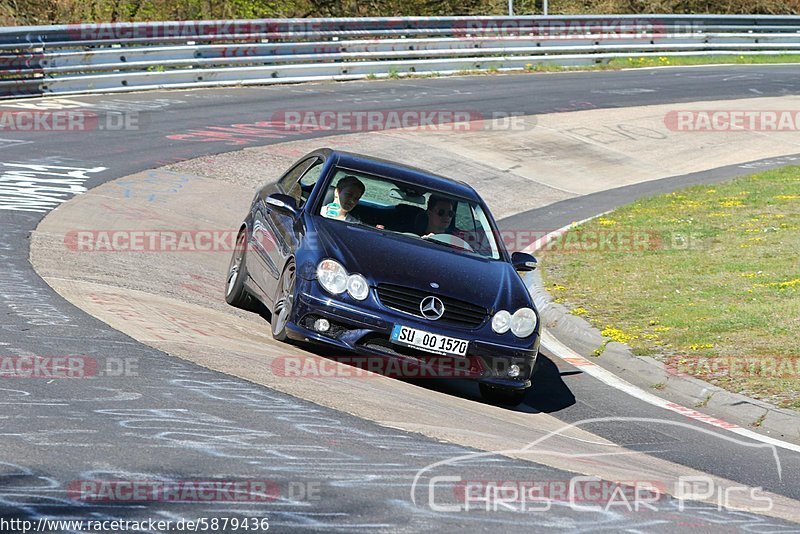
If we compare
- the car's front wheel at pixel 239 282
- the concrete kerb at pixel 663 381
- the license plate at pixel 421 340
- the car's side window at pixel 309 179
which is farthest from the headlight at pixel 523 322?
the car's front wheel at pixel 239 282

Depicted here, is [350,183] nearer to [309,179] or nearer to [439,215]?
[309,179]

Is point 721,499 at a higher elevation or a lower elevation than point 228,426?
lower

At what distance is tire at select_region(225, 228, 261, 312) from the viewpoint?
10883mm

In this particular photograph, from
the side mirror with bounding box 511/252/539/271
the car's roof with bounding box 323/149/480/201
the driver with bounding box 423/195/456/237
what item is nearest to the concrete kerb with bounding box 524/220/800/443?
the side mirror with bounding box 511/252/539/271

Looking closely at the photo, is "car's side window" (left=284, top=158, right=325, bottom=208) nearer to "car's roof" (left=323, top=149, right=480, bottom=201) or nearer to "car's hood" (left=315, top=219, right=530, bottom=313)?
"car's roof" (left=323, top=149, right=480, bottom=201)

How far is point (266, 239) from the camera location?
10344 mm

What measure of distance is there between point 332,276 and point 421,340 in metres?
0.83

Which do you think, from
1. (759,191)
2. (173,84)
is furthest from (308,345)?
(173,84)

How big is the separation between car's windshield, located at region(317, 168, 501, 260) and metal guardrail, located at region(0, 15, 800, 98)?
14.7 meters

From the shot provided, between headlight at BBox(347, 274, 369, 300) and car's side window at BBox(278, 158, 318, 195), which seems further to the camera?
car's side window at BBox(278, 158, 318, 195)

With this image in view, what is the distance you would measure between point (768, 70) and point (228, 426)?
30680 millimetres

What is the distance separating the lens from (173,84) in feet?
85.0

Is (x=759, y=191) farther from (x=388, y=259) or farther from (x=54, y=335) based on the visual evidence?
(x=54, y=335)

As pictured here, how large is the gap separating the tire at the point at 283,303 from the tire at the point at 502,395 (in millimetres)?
1583
